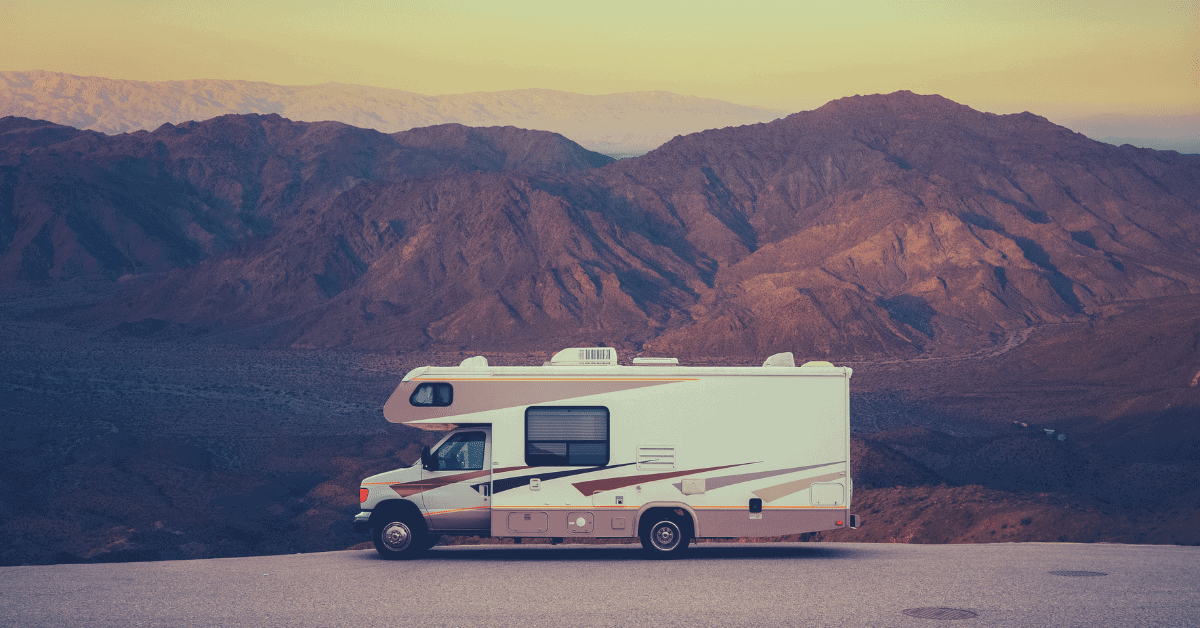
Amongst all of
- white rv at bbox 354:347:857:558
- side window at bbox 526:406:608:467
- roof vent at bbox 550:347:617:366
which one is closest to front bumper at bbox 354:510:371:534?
white rv at bbox 354:347:857:558

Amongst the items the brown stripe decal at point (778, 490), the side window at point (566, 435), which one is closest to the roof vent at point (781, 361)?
the brown stripe decal at point (778, 490)

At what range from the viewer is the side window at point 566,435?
16688 millimetres

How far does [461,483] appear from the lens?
16984 mm

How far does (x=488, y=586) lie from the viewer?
1442 centimetres

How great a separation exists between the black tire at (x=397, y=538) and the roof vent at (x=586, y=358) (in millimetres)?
3548

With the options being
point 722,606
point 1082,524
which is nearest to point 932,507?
point 1082,524

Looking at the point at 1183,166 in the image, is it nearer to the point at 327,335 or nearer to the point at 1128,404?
the point at 1128,404

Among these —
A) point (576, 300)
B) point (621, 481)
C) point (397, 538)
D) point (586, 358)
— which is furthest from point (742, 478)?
point (576, 300)

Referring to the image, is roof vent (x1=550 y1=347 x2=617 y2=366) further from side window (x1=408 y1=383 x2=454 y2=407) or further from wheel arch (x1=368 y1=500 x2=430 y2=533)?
wheel arch (x1=368 y1=500 x2=430 y2=533)

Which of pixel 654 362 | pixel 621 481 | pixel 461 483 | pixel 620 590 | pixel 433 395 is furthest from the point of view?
pixel 654 362

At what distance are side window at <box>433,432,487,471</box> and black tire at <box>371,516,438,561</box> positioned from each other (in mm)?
1077

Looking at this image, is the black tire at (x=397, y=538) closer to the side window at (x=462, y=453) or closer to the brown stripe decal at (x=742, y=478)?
the side window at (x=462, y=453)

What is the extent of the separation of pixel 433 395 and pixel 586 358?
2547mm

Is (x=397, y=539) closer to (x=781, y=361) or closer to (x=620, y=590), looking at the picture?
(x=620, y=590)
